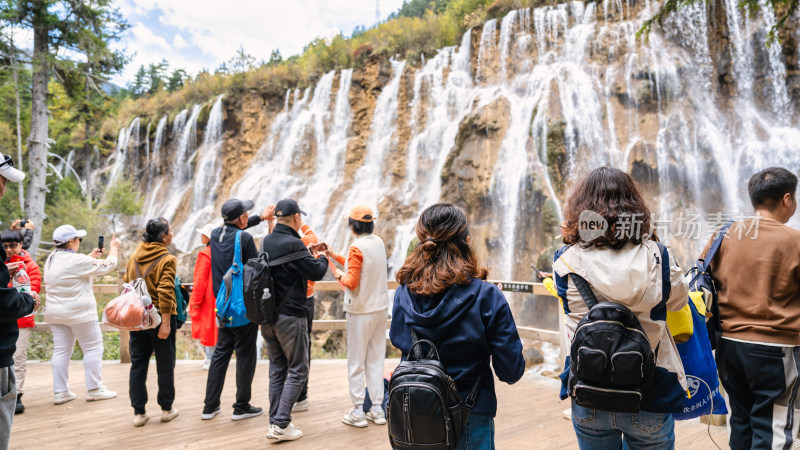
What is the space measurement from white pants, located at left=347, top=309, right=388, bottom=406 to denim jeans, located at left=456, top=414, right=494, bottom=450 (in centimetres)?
190

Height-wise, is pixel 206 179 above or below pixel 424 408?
above

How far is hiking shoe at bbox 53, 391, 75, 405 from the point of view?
15.9 feet

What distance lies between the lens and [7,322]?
7.57ft

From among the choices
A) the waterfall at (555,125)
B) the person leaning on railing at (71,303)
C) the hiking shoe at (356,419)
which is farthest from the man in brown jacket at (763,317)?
the waterfall at (555,125)

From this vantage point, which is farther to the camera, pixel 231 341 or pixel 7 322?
pixel 231 341

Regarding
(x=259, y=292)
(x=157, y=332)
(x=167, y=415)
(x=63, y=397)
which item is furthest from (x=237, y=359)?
(x=63, y=397)

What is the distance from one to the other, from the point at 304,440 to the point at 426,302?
233 cm

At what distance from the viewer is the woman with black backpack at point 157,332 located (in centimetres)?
408

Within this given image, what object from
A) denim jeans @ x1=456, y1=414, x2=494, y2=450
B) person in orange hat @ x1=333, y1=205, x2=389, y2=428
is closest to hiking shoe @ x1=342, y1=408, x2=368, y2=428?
person in orange hat @ x1=333, y1=205, x2=389, y2=428

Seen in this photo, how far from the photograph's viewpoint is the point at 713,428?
11.9 ft

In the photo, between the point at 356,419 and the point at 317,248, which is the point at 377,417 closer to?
the point at 356,419

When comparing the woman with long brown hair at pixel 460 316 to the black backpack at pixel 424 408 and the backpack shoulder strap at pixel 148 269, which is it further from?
the backpack shoulder strap at pixel 148 269

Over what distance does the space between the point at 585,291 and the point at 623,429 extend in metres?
0.56

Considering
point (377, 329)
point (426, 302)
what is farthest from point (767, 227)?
point (377, 329)
